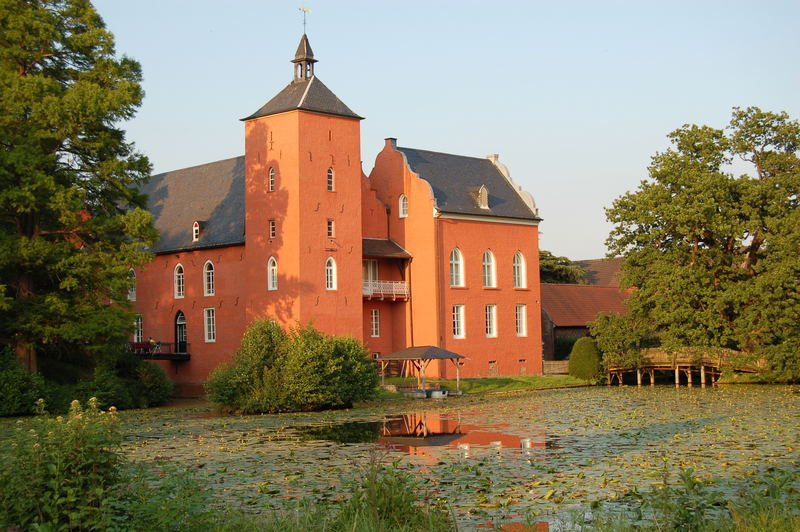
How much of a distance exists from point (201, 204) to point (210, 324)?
6.42 meters

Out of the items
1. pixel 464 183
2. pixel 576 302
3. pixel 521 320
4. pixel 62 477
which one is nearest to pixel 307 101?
pixel 464 183

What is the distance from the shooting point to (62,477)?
970 centimetres

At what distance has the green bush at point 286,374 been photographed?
102 ft

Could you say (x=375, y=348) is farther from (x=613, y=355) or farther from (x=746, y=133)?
(x=746, y=133)

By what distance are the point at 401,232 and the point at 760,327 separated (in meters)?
16.6

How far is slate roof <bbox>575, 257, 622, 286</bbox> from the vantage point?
71125 mm

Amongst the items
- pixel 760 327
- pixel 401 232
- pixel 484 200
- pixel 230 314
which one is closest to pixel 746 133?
pixel 760 327

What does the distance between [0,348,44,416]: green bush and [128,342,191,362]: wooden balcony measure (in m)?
12.7

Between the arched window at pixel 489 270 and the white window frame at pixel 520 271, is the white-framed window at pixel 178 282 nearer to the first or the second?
the arched window at pixel 489 270

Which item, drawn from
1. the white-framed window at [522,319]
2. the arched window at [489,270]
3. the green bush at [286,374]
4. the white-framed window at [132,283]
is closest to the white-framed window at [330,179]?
the white-framed window at [132,283]

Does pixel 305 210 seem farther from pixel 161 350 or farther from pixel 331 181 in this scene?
pixel 161 350

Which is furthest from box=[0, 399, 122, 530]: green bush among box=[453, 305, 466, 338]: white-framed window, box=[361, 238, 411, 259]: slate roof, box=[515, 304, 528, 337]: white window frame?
box=[515, 304, 528, 337]: white window frame

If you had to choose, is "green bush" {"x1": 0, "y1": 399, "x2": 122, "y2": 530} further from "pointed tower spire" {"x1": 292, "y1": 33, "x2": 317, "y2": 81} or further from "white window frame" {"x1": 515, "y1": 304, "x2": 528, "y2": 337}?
"white window frame" {"x1": 515, "y1": 304, "x2": 528, "y2": 337}

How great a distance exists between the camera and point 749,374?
4172 centimetres
